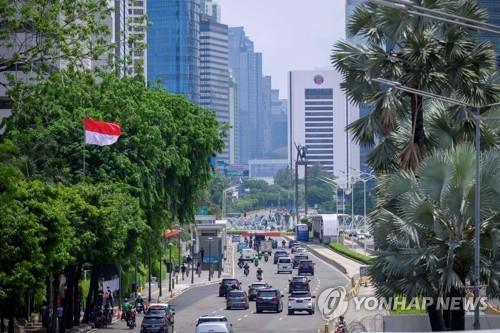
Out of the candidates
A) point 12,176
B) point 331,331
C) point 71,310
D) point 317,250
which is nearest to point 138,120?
point 71,310

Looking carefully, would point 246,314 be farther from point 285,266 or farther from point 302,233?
A: point 302,233

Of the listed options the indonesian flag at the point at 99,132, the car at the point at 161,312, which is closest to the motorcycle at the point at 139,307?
the car at the point at 161,312

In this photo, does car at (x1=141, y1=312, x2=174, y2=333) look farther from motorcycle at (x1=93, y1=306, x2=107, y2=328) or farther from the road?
motorcycle at (x1=93, y1=306, x2=107, y2=328)

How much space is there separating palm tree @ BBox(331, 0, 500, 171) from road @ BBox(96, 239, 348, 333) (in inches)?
724

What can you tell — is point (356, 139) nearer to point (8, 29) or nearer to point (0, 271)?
point (8, 29)

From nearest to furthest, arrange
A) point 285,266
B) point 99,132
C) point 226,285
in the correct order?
point 99,132 < point 226,285 < point 285,266

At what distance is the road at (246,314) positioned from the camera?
54.9 m

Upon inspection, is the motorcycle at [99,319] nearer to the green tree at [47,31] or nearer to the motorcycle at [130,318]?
the motorcycle at [130,318]

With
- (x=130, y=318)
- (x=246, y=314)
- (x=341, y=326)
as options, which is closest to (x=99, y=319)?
(x=130, y=318)

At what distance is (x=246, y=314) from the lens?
6519 centimetres

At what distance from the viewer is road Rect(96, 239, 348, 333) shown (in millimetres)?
54875

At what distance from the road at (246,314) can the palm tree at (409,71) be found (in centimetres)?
1839

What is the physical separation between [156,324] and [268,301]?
1482cm

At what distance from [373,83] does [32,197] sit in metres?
14.2
